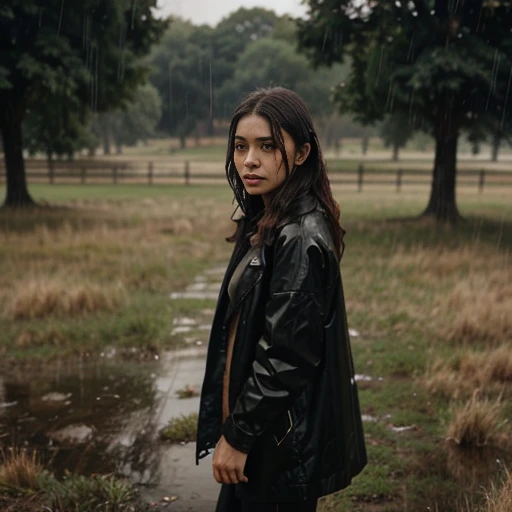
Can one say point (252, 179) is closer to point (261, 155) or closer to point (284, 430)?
point (261, 155)

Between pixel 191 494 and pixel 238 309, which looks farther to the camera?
pixel 191 494

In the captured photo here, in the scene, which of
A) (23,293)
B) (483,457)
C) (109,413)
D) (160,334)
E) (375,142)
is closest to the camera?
(483,457)

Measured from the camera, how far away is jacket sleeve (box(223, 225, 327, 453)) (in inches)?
78.9

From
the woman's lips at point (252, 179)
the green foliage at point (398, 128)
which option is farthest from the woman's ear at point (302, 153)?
the green foliage at point (398, 128)

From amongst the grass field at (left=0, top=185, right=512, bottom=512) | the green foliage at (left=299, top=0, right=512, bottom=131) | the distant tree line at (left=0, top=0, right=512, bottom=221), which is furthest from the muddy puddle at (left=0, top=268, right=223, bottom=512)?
the green foliage at (left=299, top=0, right=512, bottom=131)

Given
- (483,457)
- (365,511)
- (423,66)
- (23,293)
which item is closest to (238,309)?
(365,511)

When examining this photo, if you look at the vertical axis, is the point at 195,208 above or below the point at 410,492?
below

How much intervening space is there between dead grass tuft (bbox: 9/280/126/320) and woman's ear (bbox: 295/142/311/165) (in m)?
5.66

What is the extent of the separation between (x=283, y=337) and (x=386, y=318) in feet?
18.9

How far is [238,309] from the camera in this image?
7.22 feet

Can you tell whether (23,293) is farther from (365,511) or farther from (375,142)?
(375,142)

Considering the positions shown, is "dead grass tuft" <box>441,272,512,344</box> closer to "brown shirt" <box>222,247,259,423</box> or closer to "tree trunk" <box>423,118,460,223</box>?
"brown shirt" <box>222,247,259,423</box>

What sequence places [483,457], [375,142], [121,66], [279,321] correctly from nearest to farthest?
1. [279,321]
2. [483,457]
3. [121,66]
4. [375,142]

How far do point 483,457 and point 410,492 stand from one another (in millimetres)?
681
